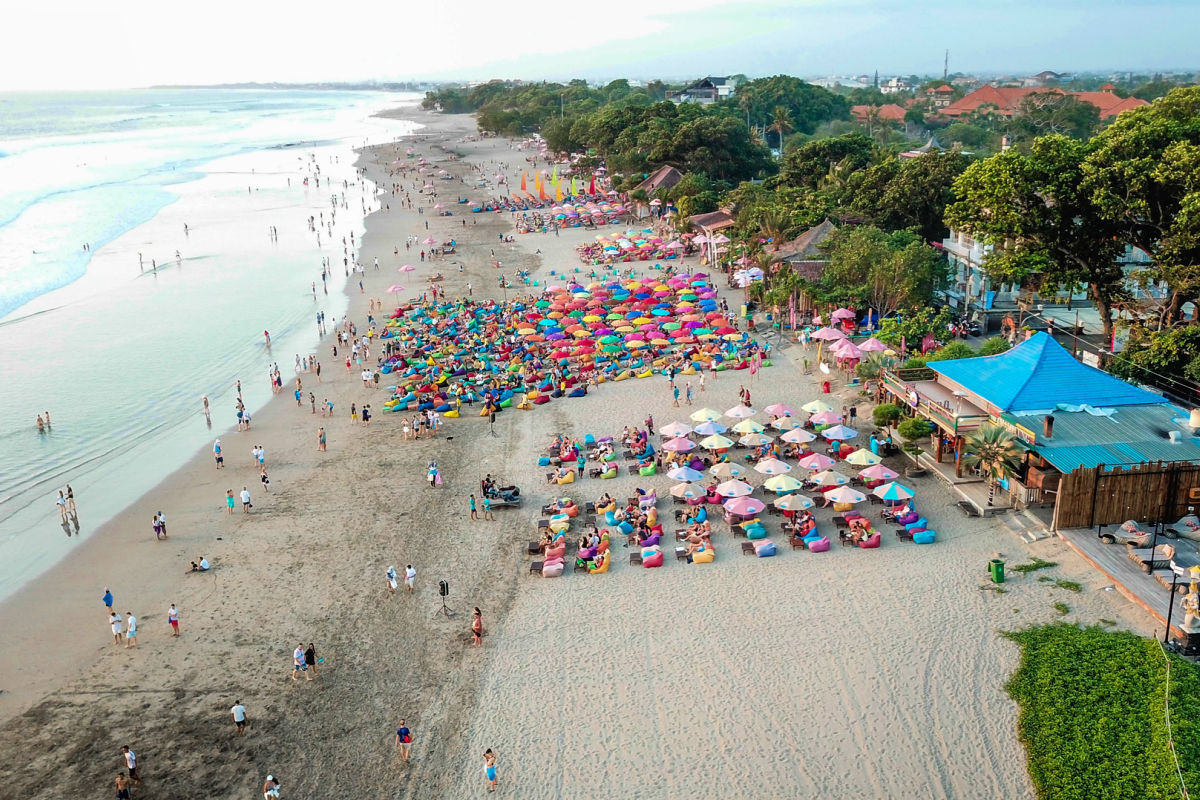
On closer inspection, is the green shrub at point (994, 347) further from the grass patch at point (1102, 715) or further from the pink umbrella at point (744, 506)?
the grass patch at point (1102, 715)

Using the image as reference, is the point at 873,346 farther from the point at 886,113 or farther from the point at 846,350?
the point at 886,113

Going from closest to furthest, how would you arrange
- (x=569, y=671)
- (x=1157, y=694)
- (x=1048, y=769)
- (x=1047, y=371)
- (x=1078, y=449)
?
(x=1048, y=769) → (x=1157, y=694) → (x=569, y=671) → (x=1078, y=449) → (x=1047, y=371)

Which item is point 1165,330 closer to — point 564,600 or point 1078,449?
point 1078,449

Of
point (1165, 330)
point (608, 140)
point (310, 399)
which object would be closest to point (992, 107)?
point (608, 140)

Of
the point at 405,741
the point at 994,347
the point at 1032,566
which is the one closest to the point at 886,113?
the point at 994,347

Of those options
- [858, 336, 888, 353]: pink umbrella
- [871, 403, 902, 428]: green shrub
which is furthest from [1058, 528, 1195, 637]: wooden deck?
[858, 336, 888, 353]: pink umbrella

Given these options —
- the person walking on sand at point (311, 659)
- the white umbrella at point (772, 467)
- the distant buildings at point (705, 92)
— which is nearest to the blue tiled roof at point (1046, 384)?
the white umbrella at point (772, 467)
